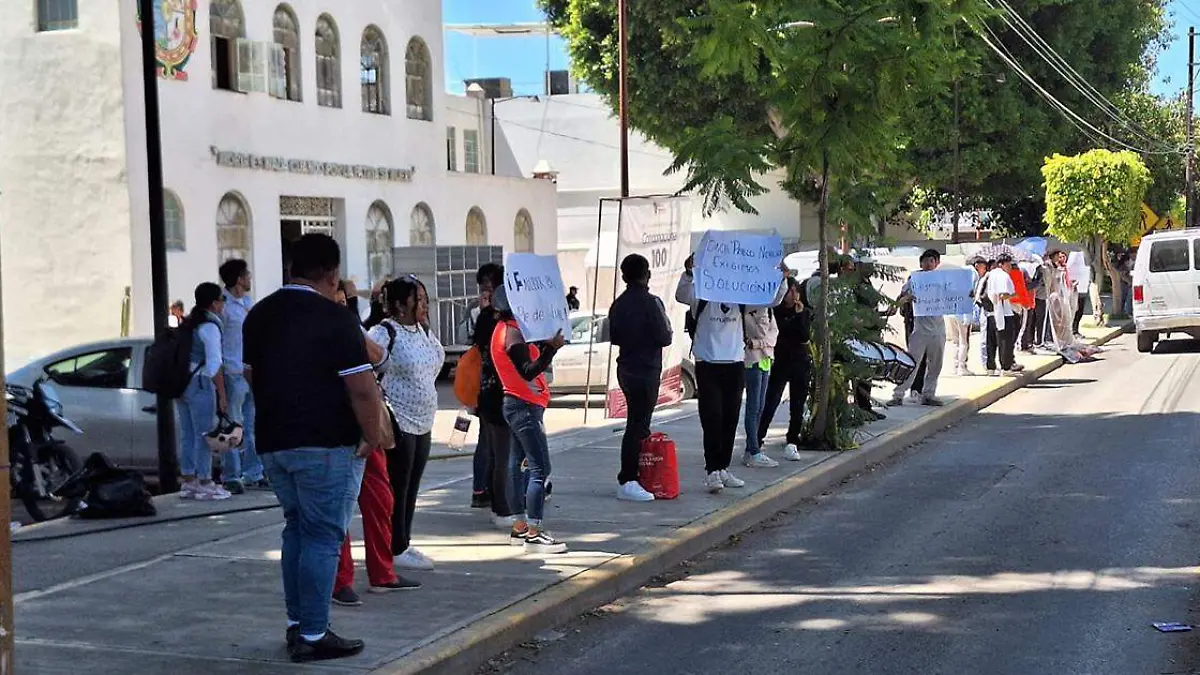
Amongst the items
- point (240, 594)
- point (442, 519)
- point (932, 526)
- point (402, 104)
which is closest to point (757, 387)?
point (932, 526)

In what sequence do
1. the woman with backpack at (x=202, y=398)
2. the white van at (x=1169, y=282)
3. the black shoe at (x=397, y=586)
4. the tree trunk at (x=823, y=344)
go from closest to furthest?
the black shoe at (x=397, y=586)
the woman with backpack at (x=202, y=398)
the tree trunk at (x=823, y=344)
the white van at (x=1169, y=282)

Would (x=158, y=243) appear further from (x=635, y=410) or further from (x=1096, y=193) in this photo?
(x=1096, y=193)

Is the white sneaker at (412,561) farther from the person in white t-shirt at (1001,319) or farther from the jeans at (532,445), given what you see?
the person in white t-shirt at (1001,319)

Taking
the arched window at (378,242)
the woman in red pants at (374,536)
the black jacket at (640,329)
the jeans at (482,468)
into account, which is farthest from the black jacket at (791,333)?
the arched window at (378,242)

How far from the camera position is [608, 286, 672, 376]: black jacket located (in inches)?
399

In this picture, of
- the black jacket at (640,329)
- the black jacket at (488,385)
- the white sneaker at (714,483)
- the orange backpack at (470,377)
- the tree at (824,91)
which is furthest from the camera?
the tree at (824,91)

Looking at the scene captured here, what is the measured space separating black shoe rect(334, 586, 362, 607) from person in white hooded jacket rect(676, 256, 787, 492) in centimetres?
407

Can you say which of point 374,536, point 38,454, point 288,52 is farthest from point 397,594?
point 288,52

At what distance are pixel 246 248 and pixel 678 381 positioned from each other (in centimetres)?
1265

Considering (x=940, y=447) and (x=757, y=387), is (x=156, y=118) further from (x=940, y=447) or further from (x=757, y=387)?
(x=940, y=447)

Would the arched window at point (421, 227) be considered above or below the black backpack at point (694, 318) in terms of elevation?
above

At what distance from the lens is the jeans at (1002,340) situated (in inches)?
868

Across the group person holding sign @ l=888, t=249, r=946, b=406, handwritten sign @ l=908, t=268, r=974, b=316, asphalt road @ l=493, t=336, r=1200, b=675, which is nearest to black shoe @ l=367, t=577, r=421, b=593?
asphalt road @ l=493, t=336, r=1200, b=675

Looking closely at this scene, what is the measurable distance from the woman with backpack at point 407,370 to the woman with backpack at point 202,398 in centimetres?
322
